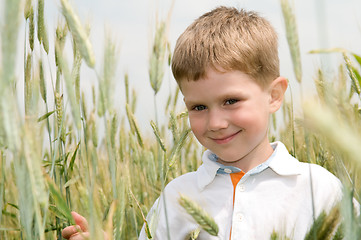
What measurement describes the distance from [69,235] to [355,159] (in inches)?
30.6

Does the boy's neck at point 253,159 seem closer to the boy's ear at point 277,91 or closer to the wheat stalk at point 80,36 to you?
the boy's ear at point 277,91

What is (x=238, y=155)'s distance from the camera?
125 centimetres

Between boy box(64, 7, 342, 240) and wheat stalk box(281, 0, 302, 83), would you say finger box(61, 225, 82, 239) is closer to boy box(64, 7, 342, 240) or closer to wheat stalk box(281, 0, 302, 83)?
boy box(64, 7, 342, 240)

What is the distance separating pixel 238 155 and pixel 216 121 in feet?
0.38

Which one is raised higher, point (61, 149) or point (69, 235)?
point (61, 149)

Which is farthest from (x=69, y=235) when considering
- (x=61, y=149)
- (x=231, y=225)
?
(x=231, y=225)

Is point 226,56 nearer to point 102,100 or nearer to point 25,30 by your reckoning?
point 25,30

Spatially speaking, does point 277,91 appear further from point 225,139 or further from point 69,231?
point 69,231

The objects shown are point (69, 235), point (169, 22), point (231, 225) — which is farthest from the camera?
point (231, 225)

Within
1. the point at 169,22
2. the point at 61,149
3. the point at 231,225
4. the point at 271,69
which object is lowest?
the point at 231,225

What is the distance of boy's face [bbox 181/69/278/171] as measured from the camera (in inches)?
47.3

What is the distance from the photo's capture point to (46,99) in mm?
1172

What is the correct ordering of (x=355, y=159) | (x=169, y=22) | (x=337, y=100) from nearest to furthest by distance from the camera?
(x=355, y=159), (x=337, y=100), (x=169, y=22)

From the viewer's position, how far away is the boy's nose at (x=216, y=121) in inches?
46.9
